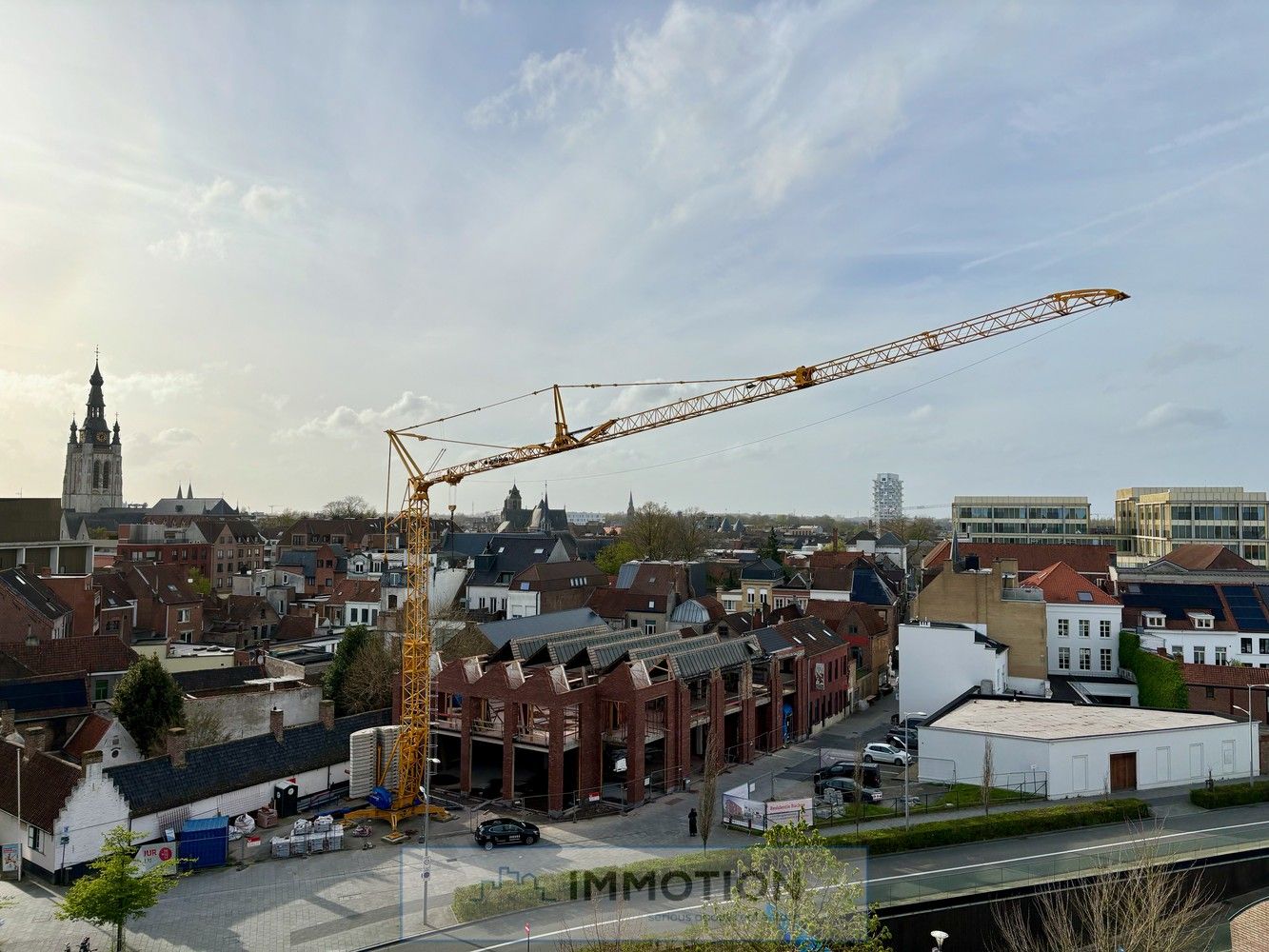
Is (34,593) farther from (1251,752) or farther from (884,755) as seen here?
(1251,752)

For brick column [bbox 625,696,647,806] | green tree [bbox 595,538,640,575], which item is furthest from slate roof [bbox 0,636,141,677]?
green tree [bbox 595,538,640,575]

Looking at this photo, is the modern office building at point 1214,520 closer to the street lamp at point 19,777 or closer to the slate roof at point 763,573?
the slate roof at point 763,573

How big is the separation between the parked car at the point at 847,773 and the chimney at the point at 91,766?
89.4ft

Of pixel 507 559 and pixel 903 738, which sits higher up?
pixel 507 559

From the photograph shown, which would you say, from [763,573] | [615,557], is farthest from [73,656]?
[615,557]

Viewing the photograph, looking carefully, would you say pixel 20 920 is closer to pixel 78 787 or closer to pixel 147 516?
pixel 78 787

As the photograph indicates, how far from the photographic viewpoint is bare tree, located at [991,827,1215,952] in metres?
20.3

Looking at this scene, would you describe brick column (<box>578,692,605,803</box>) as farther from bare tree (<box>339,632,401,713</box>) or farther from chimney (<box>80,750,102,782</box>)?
chimney (<box>80,750,102,782</box>)

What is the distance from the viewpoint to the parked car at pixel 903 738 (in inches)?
A: 1685

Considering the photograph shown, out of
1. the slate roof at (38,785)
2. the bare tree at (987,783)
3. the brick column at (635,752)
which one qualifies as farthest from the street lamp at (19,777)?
the bare tree at (987,783)

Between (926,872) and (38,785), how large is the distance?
2999cm

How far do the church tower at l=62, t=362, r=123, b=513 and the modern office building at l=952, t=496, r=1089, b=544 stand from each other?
467 ft

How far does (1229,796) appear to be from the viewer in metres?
32.9

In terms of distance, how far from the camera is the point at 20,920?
25297mm
